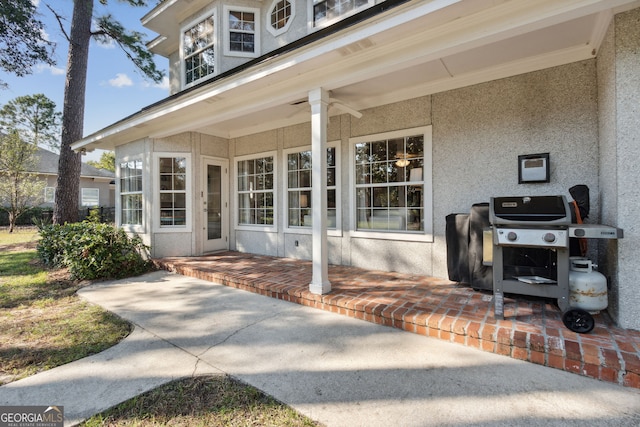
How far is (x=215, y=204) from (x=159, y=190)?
49.1 inches

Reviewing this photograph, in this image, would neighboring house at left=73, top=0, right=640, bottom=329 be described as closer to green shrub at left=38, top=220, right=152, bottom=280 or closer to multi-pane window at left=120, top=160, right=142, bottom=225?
multi-pane window at left=120, top=160, right=142, bottom=225

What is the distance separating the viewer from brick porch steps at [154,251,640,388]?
2.20 m

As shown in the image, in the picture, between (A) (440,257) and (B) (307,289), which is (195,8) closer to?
(B) (307,289)

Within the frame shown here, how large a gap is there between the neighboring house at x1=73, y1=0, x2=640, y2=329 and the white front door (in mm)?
35

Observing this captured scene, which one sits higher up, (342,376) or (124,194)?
(124,194)

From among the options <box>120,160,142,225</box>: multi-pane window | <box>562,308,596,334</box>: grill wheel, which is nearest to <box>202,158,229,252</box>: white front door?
<box>120,160,142,225</box>: multi-pane window

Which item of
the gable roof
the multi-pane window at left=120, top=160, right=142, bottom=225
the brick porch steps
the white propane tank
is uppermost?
the gable roof

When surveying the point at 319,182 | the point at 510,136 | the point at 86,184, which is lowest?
the point at 319,182

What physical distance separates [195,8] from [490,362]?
923 centimetres

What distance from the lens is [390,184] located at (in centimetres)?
488

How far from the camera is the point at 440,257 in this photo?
14.5ft

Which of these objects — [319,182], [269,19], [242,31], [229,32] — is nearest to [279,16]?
[269,19]

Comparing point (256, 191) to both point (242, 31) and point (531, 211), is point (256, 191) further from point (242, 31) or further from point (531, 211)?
point (531, 211)

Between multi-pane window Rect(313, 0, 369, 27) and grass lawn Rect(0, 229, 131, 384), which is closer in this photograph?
grass lawn Rect(0, 229, 131, 384)
